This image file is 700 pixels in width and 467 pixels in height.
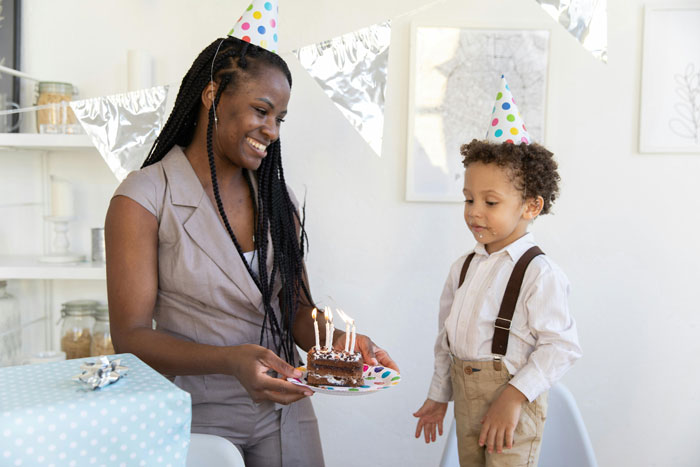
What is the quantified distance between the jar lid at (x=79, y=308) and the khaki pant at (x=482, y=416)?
1.16m

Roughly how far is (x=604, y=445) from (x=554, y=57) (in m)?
1.32

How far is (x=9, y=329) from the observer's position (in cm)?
186

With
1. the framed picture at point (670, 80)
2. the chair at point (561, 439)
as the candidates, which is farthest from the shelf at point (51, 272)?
the framed picture at point (670, 80)

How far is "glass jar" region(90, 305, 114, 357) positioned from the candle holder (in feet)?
0.57

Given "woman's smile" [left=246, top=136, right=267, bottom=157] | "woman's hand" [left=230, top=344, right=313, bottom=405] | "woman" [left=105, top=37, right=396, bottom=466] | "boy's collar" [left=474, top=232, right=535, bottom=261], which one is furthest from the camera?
"boy's collar" [left=474, top=232, right=535, bottom=261]

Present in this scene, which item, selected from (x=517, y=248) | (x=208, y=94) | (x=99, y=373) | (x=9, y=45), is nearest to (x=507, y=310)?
(x=517, y=248)

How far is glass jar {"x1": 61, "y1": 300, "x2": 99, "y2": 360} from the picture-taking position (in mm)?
1850

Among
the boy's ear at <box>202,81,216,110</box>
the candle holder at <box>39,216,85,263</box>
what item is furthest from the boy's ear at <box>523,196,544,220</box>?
the candle holder at <box>39,216,85,263</box>

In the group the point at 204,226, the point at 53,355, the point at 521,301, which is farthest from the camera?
the point at 53,355


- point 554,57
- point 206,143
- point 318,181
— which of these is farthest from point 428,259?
point 206,143

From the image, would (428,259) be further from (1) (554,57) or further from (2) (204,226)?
(2) (204,226)

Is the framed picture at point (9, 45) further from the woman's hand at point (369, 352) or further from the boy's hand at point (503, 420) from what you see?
the boy's hand at point (503, 420)

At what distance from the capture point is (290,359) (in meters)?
1.35

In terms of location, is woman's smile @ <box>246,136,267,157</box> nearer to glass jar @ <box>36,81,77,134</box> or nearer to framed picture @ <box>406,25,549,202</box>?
framed picture @ <box>406,25,549,202</box>
